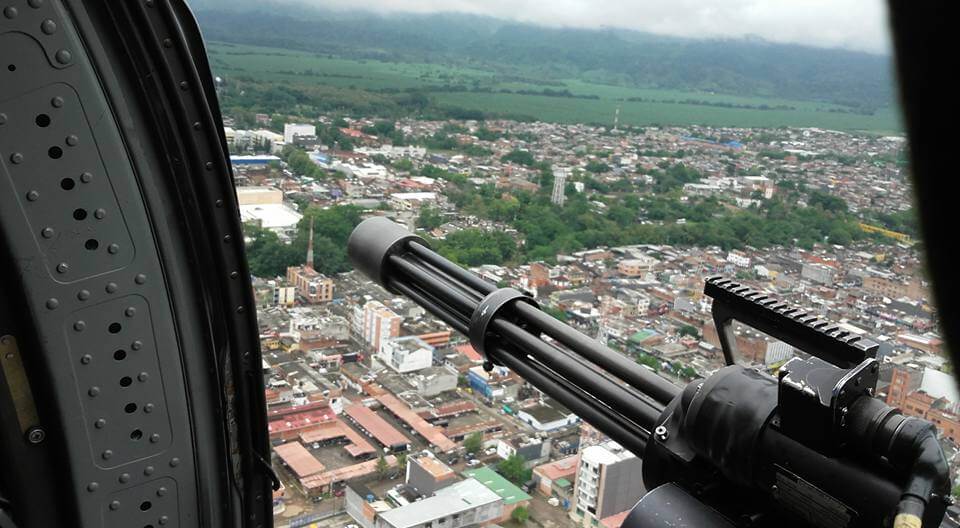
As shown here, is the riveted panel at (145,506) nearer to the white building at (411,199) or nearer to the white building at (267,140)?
the white building at (411,199)

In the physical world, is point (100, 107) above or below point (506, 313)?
above

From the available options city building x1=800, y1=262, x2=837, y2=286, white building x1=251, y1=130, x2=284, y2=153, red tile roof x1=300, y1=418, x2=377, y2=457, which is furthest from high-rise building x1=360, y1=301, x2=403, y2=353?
city building x1=800, y1=262, x2=837, y2=286

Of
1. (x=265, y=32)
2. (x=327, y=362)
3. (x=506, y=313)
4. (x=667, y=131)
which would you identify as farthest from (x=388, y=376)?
(x=265, y=32)

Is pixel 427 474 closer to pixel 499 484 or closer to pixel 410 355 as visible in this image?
pixel 499 484

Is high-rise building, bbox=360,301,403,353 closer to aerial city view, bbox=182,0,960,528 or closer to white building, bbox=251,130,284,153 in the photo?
aerial city view, bbox=182,0,960,528

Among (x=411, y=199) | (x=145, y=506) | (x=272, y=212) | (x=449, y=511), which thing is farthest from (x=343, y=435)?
(x=145, y=506)

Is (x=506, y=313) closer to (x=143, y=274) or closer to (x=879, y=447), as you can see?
(x=143, y=274)
